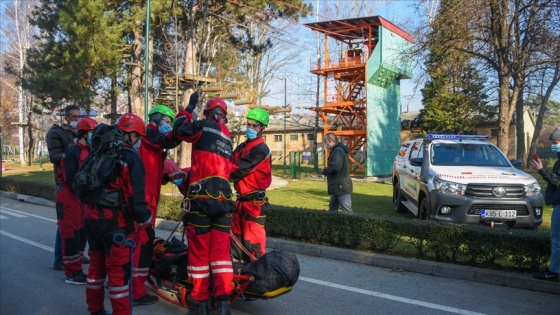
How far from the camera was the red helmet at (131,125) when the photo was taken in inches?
185

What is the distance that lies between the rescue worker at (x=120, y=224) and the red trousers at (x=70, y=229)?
198 centimetres

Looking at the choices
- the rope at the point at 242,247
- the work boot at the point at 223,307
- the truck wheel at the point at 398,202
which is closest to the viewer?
the work boot at the point at 223,307

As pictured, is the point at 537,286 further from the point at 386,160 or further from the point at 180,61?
the point at 386,160

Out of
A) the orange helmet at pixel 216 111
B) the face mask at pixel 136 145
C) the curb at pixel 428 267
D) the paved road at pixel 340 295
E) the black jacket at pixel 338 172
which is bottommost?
the paved road at pixel 340 295

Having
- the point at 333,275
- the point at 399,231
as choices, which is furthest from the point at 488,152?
the point at 333,275

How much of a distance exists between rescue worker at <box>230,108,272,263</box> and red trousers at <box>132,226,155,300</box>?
3.09 ft

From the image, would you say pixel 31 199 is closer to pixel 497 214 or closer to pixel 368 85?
pixel 497 214

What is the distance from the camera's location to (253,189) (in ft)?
18.6

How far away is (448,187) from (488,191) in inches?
26.5

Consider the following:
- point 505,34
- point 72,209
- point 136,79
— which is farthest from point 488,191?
point 136,79

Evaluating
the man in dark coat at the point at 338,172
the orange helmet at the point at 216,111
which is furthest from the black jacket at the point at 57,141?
the man in dark coat at the point at 338,172

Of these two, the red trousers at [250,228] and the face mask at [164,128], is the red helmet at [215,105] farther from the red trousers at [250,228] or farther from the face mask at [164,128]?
the red trousers at [250,228]

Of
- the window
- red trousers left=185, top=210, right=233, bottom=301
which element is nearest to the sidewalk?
red trousers left=185, top=210, right=233, bottom=301

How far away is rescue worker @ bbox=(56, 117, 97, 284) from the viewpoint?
610 cm
